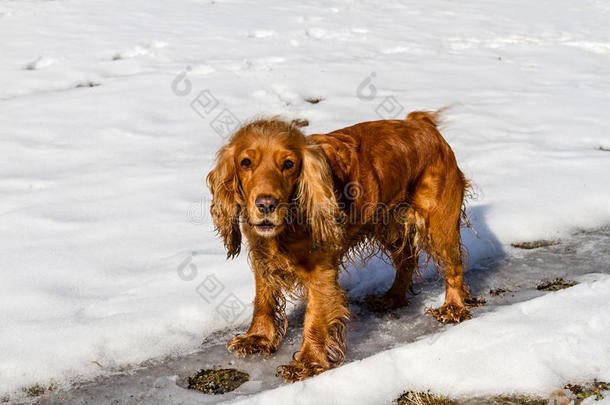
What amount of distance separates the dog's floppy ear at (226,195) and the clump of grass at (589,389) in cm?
185

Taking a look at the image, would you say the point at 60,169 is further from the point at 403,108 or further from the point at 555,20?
the point at 555,20

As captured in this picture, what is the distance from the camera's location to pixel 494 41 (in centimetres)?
1076

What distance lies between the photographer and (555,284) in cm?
392

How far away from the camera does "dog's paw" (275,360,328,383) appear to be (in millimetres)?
3029

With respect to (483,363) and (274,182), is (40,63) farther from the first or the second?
(483,363)

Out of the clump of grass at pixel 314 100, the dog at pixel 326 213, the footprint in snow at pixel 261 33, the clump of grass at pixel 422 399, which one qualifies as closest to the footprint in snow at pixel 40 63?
the footprint in snow at pixel 261 33

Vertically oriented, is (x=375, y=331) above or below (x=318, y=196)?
below

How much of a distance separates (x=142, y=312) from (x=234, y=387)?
85 cm

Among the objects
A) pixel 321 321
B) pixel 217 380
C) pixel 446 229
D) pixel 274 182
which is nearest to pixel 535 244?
pixel 446 229

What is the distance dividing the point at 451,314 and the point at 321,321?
3.05ft

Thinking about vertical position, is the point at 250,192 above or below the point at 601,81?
above

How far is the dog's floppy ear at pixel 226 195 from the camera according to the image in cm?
307

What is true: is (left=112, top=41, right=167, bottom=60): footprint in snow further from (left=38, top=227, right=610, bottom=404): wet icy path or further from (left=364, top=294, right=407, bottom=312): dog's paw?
(left=364, top=294, right=407, bottom=312): dog's paw

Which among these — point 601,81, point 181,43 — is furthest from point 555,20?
point 181,43
